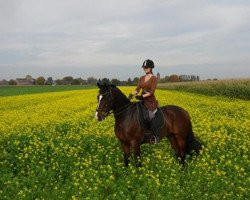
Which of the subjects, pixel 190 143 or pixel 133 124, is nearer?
pixel 133 124

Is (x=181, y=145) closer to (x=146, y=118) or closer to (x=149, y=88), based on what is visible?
(x=146, y=118)

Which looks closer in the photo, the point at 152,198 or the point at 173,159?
the point at 152,198

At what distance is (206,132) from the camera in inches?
563

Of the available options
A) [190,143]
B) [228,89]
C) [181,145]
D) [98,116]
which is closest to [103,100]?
[98,116]

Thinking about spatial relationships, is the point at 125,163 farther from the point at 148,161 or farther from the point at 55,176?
the point at 55,176

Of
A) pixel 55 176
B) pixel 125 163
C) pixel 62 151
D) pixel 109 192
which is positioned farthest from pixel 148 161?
pixel 62 151

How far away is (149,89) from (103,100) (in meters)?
1.26

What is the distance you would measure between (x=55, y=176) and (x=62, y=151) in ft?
7.34

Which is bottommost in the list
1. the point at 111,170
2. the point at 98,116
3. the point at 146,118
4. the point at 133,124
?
the point at 111,170

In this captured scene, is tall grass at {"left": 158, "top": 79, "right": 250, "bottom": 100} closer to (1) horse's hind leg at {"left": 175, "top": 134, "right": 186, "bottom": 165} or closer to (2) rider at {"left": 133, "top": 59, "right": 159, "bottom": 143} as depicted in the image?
(1) horse's hind leg at {"left": 175, "top": 134, "right": 186, "bottom": 165}

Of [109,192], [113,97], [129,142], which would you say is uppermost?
[113,97]

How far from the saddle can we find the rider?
0.27 ft

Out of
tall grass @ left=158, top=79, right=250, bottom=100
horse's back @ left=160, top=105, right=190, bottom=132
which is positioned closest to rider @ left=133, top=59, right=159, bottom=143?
horse's back @ left=160, top=105, right=190, bottom=132

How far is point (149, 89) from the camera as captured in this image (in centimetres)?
1006
